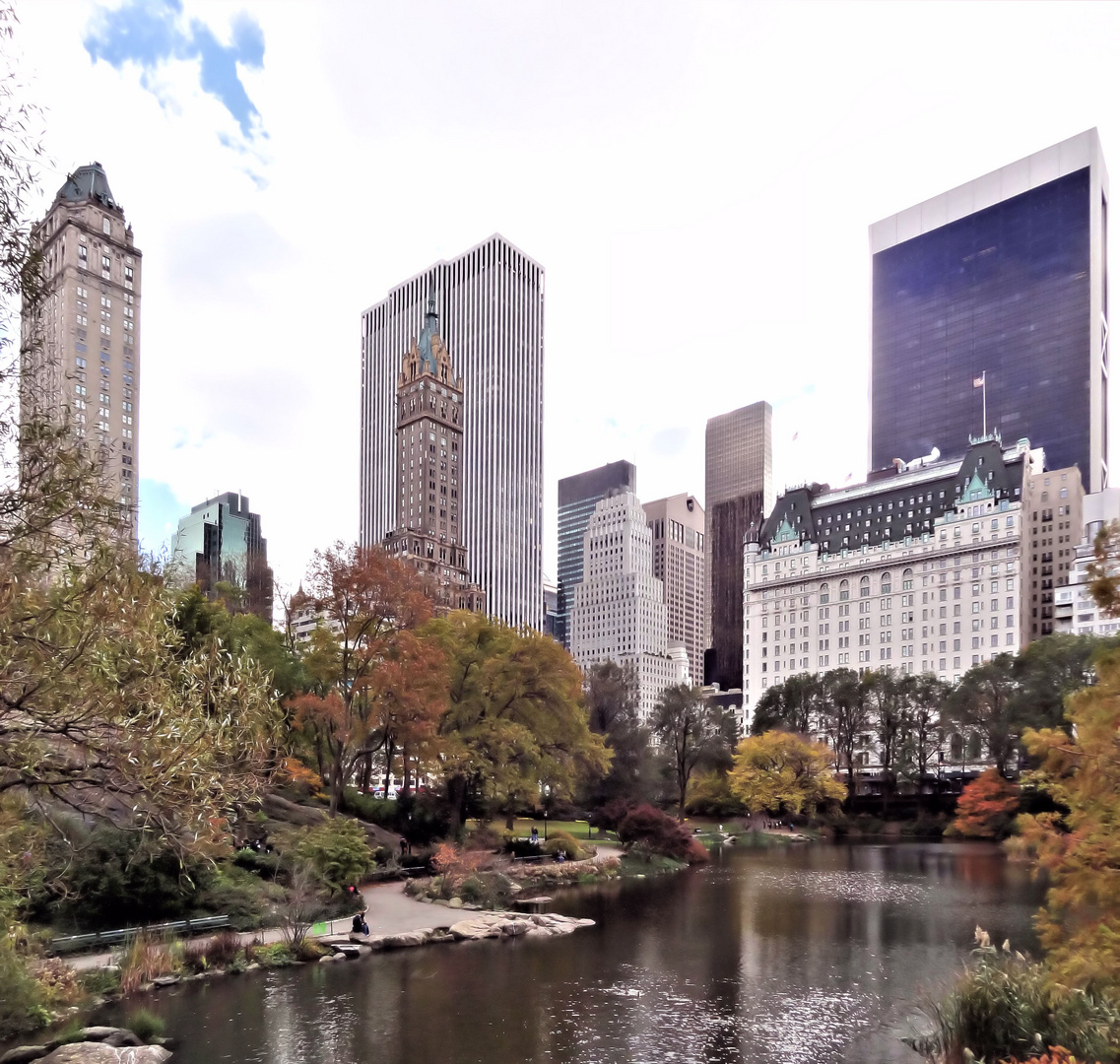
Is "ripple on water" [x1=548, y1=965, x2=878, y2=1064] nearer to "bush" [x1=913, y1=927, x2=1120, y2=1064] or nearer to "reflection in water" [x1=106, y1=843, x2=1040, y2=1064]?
"reflection in water" [x1=106, y1=843, x2=1040, y2=1064]

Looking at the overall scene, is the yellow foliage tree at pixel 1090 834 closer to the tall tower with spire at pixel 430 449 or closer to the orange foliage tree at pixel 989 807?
the orange foliage tree at pixel 989 807

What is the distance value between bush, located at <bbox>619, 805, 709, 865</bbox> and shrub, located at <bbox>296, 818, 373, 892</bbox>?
76.5 feet

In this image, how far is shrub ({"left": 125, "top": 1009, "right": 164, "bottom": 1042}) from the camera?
62.6 ft

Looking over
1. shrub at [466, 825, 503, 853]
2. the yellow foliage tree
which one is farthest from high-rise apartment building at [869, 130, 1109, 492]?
the yellow foliage tree

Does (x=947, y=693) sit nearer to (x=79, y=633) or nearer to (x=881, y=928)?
(x=881, y=928)

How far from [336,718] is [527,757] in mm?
11711

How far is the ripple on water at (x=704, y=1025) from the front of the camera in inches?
741

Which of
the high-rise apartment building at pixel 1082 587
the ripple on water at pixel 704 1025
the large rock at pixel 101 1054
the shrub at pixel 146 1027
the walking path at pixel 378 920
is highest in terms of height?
the high-rise apartment building at pixel 1082 587

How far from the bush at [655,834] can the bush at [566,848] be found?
369 cm

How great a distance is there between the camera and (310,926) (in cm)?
2903

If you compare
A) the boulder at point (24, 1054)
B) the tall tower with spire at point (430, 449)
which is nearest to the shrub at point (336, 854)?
the boulder at point (24, 1054)

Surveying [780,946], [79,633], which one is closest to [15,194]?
[79,633]

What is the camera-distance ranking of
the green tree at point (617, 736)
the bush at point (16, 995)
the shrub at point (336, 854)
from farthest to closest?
the green tree at point (617, 736)
the shrub at point (336, 854)
the bush at point (16, 995)

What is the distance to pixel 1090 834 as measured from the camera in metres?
13.7
